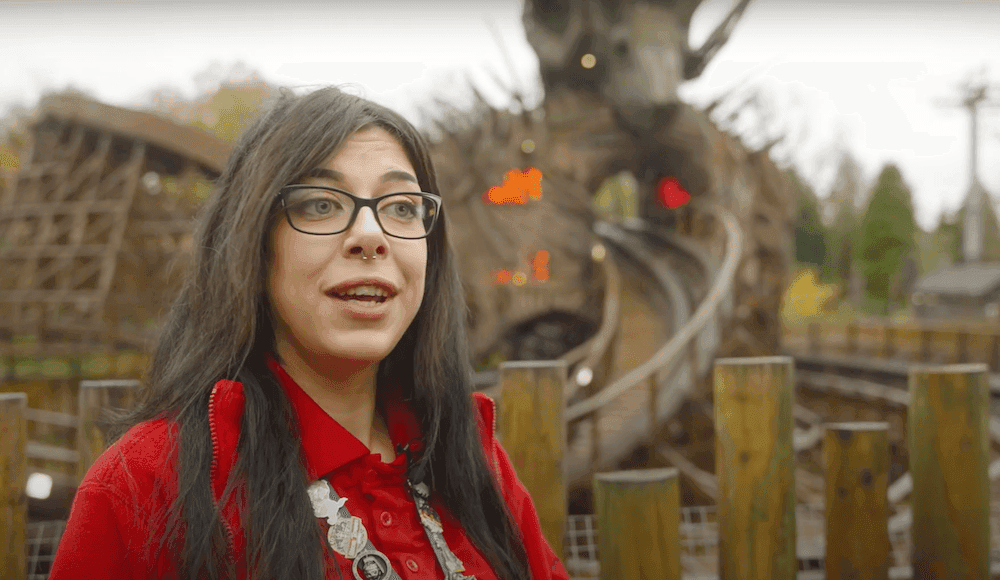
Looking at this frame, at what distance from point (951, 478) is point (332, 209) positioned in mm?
1699

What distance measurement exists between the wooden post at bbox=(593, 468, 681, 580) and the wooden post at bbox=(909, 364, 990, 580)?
73 cm

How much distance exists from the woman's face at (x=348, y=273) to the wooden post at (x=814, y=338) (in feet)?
52.1

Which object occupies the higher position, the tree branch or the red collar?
the tree branch

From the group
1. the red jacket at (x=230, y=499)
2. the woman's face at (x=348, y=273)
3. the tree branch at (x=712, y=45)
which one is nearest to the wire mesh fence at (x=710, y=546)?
the red jacket at (x=230, y=499)

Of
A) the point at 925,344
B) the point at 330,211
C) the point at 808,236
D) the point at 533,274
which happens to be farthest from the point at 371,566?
the point at 808,236

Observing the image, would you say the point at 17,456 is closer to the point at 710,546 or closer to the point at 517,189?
the point at 710,546

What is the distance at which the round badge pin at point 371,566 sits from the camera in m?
1.18

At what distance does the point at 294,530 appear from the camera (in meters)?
1.13

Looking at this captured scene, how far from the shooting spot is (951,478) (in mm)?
1831

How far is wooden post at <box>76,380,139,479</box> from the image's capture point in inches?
66.3

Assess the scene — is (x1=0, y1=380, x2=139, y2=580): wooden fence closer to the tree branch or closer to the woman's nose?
the woman's nose

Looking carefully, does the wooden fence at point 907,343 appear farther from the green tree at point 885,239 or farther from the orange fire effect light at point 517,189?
the green tree at point 885,239

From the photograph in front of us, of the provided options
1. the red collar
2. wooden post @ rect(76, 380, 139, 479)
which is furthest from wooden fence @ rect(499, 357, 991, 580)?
wooden post @ rect(76, 380, 139, 479)

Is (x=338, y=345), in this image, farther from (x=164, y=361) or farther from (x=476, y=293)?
(x=476, y=293)
